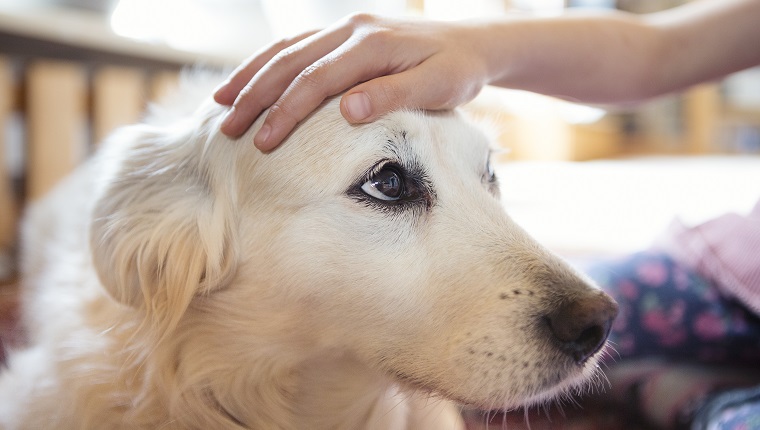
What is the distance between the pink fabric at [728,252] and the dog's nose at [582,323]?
2.70 feet

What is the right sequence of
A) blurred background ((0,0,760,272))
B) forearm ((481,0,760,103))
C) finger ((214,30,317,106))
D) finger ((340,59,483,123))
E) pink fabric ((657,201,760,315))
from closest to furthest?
finger ((340,59,483,123)), finger ((214,30,317,106)), forearm ((481,0,760,103)), pink fabric ((657,201,760,315)), blurred background ((0,0,760,272))

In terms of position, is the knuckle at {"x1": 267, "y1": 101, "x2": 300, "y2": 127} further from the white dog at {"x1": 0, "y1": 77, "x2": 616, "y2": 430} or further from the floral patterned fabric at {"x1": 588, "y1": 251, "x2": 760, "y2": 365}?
the floral patterned fabric at {"x1": 588, "y1": 251, "x2": 760, "y2": 365}

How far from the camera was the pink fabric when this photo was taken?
154 cm

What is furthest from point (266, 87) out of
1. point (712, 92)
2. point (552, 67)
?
point (712, 92)

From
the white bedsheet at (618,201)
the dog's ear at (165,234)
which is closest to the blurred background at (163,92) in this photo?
A: the white bedsheet at (618,201)

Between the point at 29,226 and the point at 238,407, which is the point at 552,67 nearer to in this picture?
the point at 238,407

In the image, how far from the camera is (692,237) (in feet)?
5.78

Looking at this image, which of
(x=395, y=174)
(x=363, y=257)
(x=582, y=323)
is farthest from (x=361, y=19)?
(x=582, y=323)

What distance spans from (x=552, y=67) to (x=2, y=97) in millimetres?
1938

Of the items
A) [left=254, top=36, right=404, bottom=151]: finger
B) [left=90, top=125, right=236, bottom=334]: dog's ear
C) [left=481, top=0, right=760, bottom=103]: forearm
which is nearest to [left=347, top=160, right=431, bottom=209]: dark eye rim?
[left=254, top=36, right=404, bottom=151]: finger

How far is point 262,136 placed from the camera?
3.32 ft

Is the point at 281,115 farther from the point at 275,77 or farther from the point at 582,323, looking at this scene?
the point at 582,323

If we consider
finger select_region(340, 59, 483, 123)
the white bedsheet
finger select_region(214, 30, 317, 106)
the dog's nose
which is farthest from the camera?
the white bedsheet

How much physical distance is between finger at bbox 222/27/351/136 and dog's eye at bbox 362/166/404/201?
0.68 ft
